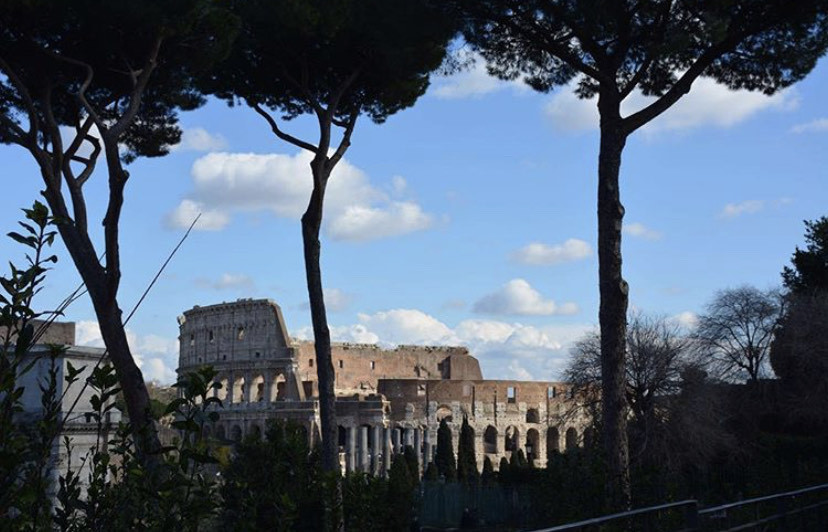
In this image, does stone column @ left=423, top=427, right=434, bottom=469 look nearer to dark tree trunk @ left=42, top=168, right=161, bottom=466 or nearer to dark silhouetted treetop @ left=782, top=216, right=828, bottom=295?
dark silhouetted treetop @ left=782, top=216, right=828, bottom=295

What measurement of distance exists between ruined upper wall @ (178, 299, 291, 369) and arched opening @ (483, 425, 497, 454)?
9.16 metres

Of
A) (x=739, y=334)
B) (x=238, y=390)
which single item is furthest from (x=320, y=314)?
(x=238, y=390)

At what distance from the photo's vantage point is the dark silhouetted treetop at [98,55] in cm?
1025

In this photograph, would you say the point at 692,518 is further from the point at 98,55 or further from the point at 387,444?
the point at 387,444

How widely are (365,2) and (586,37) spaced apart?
3.69 m

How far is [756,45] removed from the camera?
10.5 metres

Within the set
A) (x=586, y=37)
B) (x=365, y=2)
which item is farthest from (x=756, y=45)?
(x=365, y=2)

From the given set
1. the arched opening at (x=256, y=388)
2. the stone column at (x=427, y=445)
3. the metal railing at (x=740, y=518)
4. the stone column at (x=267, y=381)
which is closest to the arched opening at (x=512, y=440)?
the stone column at (x=427, y=445)

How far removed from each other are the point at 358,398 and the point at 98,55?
33419 millimetres

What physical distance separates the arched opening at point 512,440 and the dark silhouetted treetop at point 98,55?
110 feet

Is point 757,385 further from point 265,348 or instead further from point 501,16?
point 265,348

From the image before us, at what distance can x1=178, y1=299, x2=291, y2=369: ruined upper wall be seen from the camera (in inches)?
1689

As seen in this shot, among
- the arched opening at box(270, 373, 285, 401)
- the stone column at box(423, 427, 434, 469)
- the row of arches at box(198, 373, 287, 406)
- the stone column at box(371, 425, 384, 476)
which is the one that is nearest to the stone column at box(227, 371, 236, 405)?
the row of arches at box(198, 373, 287, 406)

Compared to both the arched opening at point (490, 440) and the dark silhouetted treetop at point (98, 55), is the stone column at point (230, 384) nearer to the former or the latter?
the arched opening at point (490, 440)
